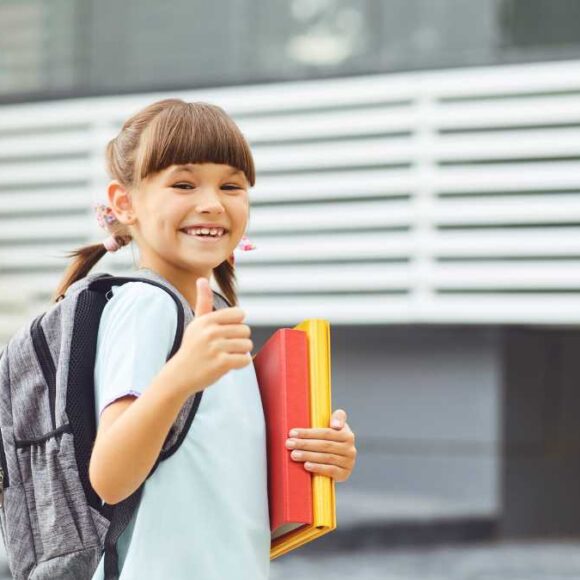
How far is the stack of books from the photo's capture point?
1.64 meters

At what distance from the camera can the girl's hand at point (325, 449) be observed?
1648mm

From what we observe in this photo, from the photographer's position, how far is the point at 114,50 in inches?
366

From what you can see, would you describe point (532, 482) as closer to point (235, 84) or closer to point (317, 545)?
point (317, 545)

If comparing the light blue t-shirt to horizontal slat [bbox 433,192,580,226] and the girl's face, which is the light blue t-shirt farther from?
horizontal slat [bbox 433,192,580,226]

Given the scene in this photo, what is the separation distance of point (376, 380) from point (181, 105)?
24.3 feet

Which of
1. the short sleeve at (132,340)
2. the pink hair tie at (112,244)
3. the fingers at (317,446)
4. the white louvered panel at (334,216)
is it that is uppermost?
the pink hair tie at (112,244)

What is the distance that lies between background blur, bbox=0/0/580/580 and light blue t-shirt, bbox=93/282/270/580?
653 cm

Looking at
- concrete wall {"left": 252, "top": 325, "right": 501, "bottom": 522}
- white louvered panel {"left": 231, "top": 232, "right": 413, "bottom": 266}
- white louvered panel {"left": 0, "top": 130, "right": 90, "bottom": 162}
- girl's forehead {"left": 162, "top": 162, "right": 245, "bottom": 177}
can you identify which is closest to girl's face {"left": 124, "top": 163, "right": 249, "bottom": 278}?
girl's forehead {"left": 162, "top": 162, "right": 245, "bottom": 177}

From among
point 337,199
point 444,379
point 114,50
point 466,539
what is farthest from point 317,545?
point 114,50

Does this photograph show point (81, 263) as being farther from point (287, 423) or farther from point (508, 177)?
point (508, 177)

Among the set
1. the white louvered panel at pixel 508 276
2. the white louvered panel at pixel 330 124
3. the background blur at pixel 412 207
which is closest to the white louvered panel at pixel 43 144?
the background blur at pixel 412 207

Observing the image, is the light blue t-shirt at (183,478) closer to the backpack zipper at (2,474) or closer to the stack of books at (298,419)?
the stack of books at (298,419)

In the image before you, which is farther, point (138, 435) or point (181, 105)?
point (181, 105)

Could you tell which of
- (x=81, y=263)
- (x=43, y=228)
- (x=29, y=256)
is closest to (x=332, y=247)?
(x=43, y=228)
